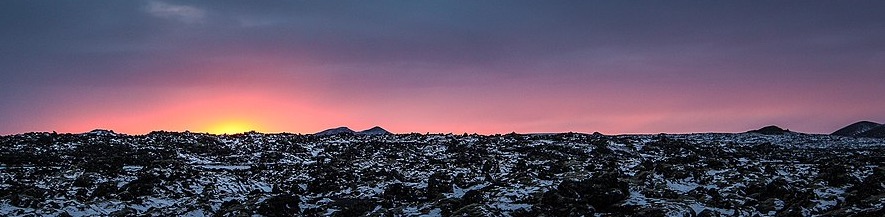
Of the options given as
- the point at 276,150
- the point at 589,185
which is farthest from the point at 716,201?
the point at 276,150

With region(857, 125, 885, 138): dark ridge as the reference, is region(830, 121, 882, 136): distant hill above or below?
above

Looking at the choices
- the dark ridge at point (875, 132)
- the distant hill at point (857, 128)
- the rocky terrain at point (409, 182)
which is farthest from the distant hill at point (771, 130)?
the rocky terrain at point (409, 182)

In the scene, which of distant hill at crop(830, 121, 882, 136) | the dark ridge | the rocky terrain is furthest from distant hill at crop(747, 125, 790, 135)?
the rocky terrain

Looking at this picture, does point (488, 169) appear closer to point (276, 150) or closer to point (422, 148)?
point (422, 148)

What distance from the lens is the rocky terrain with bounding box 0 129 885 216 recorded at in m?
22.0

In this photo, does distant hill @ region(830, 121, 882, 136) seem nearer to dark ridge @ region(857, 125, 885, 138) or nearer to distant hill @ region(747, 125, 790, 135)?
dark ridge @ region(857, 125, 885, 138)

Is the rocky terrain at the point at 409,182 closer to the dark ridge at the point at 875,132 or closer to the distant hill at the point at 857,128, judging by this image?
the dark ridge at the point at 875,132

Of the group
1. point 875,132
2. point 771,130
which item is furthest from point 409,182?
point 875,132

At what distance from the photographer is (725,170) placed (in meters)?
28.6

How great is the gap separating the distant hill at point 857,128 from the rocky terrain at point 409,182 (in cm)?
6411

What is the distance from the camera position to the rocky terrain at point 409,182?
72.3ft

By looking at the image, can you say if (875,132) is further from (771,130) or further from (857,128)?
(771,130)

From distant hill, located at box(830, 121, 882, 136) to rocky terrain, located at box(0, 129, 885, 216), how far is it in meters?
64.1

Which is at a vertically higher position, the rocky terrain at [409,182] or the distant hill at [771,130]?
the distant hill at [771,130]
